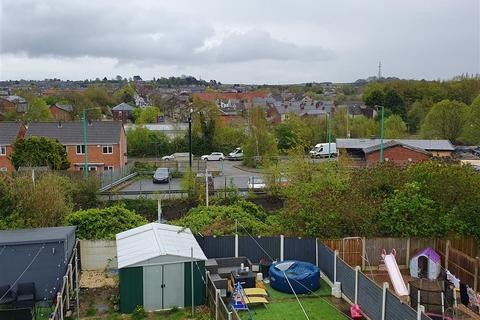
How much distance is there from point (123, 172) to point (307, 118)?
3687 cm

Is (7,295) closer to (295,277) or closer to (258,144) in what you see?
(295,277)

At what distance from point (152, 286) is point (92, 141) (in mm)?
35184

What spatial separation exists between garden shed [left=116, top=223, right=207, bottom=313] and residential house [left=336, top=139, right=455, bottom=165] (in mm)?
28085

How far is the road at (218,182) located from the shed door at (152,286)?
19762 millimetres

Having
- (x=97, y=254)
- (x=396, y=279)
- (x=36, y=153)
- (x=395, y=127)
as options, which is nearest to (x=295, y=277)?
(x=396, y=279)

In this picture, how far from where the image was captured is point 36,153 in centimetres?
4169

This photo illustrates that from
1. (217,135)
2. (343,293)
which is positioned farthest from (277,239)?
(217,135)

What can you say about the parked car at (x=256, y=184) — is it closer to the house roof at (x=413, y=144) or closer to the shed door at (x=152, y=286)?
the house roof at (x=413, y=144)

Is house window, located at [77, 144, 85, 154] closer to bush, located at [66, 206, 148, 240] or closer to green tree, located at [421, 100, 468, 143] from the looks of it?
bush, located at [66, 206, 148, 240]

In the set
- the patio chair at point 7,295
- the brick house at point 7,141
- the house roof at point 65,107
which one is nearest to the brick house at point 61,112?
the house roof at point 65,107

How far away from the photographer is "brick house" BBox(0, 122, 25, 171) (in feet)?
159

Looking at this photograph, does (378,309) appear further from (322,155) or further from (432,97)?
(432,97)

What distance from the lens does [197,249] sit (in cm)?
1795

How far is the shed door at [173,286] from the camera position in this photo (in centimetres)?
1662
